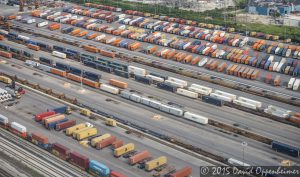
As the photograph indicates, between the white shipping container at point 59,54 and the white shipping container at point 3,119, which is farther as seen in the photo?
the white shipping container at point 59,54

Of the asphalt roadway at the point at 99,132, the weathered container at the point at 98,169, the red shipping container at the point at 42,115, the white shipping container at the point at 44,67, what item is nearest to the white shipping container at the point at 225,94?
the asphalt roadway at the point at 99,132

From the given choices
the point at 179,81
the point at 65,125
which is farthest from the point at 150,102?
the point at 65,125

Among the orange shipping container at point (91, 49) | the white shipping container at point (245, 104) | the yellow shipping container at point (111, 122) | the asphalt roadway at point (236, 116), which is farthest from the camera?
the orange shipping container at point (91, 49)

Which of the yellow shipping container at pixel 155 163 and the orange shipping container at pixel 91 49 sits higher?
the orange shipping container at pixel 91 49

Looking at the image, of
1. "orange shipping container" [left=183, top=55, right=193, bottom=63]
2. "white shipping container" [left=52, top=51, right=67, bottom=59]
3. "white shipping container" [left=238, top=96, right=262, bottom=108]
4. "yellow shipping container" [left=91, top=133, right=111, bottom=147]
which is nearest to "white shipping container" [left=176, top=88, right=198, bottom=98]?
"white shipping container" [left=238, top=96, right=262, bottom=108]

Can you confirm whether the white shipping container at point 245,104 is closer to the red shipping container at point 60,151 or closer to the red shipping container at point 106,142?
the red shipping container at point 106,142

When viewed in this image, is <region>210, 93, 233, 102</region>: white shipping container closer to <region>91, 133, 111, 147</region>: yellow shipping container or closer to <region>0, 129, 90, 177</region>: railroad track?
<region>91, 133, 111, 147</region>: yellow shipping container

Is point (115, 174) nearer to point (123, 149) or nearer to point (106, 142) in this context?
point (123, 149)

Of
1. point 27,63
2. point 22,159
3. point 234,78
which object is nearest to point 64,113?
point 22,159
